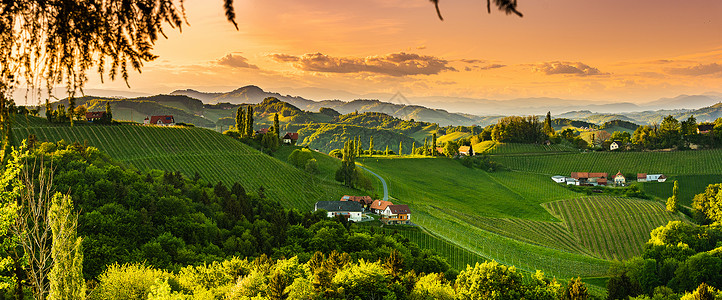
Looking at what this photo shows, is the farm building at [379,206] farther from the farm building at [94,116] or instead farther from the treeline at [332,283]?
the farm building at [94,116]

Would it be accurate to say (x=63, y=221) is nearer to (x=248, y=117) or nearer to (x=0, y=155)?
(x=0, y=155)

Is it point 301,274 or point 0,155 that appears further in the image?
point 301,274

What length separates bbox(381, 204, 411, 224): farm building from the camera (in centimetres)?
8521

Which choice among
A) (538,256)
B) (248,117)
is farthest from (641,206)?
(248,117)

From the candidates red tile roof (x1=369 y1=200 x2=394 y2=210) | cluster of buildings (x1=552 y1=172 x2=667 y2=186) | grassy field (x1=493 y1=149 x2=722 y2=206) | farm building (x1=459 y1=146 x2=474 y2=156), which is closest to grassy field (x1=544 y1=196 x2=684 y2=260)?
grassy field (x1=493 y1=149 x2=722 y2=206)

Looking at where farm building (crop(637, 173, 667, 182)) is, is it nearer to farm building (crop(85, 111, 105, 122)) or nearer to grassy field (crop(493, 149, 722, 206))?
grassy field (crop(493, 149, 722, 206))

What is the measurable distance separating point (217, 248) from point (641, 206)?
106 meters

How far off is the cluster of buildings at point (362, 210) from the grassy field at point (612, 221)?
129 feet

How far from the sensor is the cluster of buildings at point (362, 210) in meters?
85.5

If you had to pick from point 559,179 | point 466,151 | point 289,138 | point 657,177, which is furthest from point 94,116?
point 657,177

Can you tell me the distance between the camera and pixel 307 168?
120938 millimetres

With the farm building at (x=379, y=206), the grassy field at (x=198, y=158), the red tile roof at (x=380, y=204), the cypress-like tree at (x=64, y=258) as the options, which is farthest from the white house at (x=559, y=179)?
the cypress-like tree at (x=64, y=258)

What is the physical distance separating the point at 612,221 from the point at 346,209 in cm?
6361

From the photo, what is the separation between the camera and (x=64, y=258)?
25.4 meters
